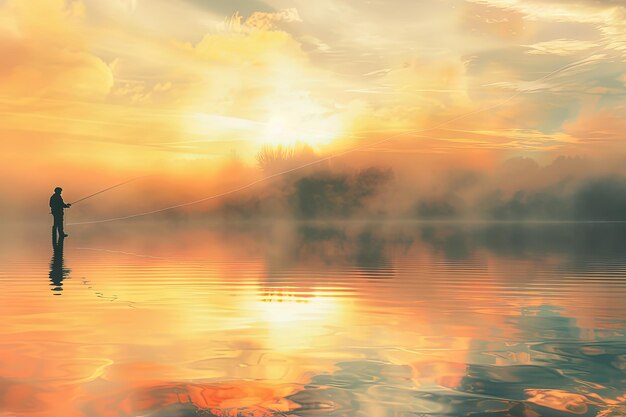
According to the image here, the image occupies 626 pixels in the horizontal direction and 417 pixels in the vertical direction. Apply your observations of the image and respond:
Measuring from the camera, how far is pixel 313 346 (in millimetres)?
11945

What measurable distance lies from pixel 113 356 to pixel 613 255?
2993 cm

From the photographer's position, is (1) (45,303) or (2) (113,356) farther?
(1) (45,303)

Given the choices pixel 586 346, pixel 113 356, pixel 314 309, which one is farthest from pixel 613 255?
pixel 113 356

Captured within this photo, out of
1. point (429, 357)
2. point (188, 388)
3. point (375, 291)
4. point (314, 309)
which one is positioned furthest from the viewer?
point (375, 291)

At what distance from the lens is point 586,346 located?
39.0 ft

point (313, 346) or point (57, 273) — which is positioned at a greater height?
point (57, 273)

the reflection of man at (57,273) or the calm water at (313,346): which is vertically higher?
the reflection of man at (57,273)

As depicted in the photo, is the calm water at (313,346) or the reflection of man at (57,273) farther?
the reflection of man at (57,273)

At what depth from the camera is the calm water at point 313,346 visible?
28.2ft

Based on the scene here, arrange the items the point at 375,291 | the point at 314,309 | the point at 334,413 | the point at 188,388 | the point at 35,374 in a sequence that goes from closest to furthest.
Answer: the point at 334,413, the point at 188,388, the point at 35,374, the point at 314,309, the point at 375,291

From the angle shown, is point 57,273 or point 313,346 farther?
point 57,273

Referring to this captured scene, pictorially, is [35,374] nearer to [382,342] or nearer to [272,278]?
[382,342]

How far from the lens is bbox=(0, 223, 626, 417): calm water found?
8.60 meters

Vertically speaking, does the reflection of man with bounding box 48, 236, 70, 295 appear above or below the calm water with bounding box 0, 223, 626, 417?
above
